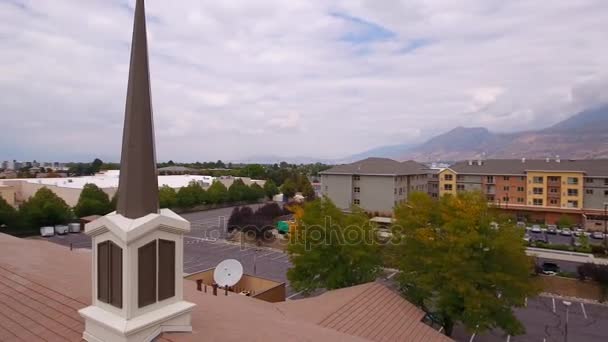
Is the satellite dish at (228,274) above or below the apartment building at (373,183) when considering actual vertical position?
below

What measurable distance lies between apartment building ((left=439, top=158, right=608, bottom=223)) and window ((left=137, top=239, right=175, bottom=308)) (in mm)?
50171

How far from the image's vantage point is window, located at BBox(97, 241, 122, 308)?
662cm

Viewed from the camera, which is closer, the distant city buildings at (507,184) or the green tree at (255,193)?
the distant city buildings at (507,184)

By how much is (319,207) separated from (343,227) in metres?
2.30

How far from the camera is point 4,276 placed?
35.3ft

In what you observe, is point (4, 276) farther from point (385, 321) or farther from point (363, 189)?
point (363, 189)

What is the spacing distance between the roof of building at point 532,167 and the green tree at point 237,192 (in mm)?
42197

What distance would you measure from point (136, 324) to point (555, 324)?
24.1m

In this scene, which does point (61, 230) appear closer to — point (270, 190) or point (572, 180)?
point (270, 190)

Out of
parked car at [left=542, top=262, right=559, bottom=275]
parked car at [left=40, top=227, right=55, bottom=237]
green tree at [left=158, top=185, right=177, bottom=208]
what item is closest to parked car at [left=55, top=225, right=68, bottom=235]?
parked car at [left=40, top=227, right=55, bottom=237]

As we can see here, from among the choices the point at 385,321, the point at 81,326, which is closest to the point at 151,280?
the point at 81,326

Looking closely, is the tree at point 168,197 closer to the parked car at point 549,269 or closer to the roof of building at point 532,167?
the roof of building at point 532,167

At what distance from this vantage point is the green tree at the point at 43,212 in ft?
150

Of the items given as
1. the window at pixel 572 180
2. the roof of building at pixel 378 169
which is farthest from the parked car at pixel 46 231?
the window at pixel 572 180
